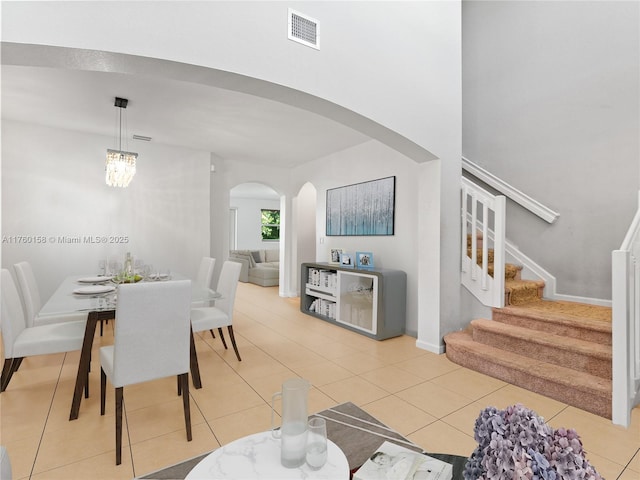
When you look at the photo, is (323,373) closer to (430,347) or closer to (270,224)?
(430,347)

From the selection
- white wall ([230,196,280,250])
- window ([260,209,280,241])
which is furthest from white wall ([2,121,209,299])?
window ([260,209,280,241])

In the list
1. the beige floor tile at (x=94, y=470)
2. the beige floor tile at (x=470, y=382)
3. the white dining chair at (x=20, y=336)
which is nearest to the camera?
the beige floor tile at (x=94, y=470)

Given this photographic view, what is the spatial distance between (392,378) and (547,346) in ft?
4.35

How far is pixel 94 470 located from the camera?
1.73m

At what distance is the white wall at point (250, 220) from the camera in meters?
11.2

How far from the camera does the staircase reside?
2.43 m

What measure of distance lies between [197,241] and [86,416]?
3435 millimetres

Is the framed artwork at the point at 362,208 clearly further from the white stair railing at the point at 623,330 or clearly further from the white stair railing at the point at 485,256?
the white stair railing at the point at 623,330

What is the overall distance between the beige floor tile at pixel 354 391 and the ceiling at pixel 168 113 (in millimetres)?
2843

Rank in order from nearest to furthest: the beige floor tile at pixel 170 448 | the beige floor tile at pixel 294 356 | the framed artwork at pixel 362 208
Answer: the beige floor tile at pixel 170 448 < the beige floor tile at pixel 294 356 < the framed artwork at pixel 362 208

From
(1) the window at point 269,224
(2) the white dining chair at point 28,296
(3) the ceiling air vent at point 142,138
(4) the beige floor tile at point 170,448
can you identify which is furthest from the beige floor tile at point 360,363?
(1) the window at point 269,224

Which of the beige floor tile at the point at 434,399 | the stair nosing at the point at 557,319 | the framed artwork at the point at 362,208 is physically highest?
the framed artwork at the point at 362,208

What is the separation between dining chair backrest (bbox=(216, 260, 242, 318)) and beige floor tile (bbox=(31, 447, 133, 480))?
1567mm

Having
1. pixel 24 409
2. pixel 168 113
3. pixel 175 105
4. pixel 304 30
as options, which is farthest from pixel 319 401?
pixel 168 113
